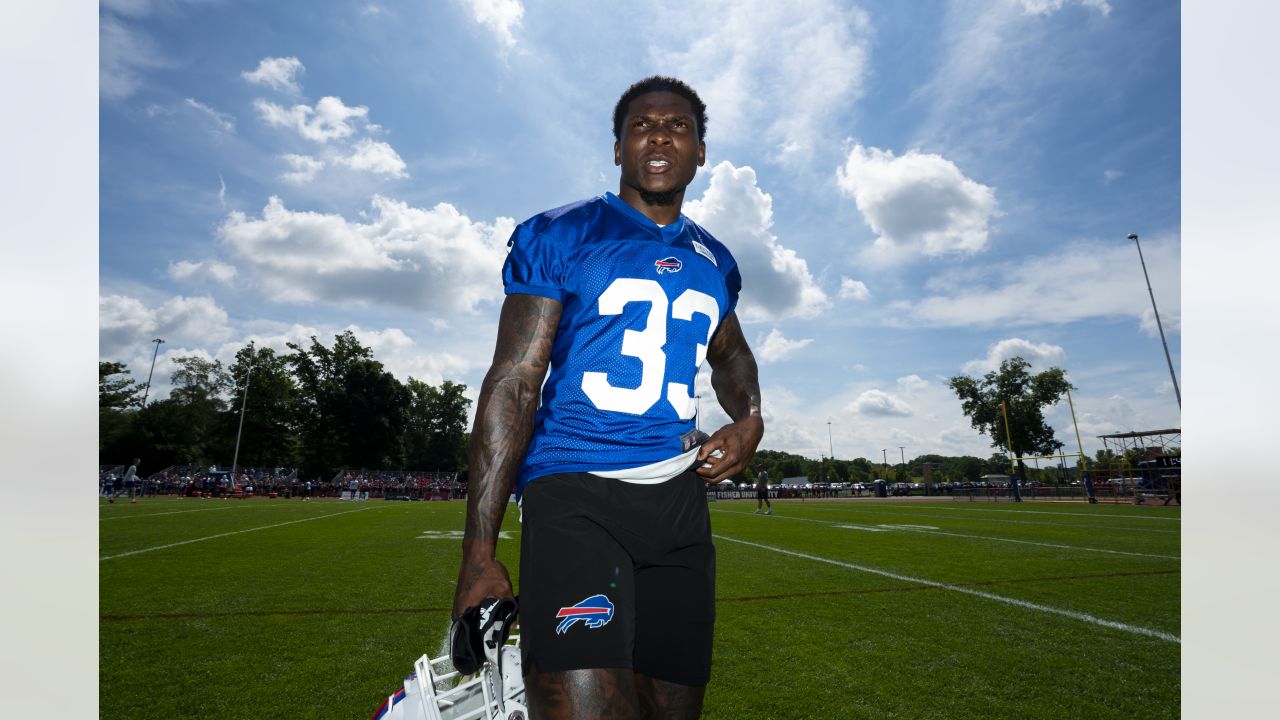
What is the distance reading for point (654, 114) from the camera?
2.11 m

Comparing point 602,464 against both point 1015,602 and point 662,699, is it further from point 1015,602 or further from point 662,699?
point 1015,602

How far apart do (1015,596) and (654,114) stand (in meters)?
6.64

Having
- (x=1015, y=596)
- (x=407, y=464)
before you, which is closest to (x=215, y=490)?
(x=407, y=464)

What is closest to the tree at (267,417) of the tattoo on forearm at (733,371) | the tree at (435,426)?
the tree at (435,426)

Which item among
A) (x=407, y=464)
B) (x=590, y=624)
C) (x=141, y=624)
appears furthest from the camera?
(x=407, y=464)

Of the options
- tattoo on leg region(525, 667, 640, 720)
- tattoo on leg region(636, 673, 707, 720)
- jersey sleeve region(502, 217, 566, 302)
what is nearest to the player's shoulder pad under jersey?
jersey sleeve region(502, 217, 566, 302)

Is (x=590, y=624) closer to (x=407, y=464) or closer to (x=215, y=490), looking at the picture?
(x=215, y=490)

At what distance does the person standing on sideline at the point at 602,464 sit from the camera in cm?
149

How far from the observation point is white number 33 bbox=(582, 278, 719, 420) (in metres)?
1.76

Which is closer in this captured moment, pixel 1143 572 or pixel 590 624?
pixel 590 624

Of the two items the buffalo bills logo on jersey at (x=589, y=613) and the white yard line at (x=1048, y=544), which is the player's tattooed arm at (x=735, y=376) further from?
the white yard line at (x=1048, y=544)

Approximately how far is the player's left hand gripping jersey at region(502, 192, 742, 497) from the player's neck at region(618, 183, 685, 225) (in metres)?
A: 0.16

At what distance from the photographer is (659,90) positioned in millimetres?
2182

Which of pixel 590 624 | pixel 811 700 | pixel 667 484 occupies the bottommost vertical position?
pixel 811 700
